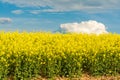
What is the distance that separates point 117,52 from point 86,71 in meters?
1.21

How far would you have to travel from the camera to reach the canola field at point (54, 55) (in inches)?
456

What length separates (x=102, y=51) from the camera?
1293 centimetres

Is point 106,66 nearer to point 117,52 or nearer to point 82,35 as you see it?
point 117,52

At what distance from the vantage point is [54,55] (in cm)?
1205

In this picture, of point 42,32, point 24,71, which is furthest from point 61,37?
point 24,71

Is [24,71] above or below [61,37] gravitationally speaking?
below

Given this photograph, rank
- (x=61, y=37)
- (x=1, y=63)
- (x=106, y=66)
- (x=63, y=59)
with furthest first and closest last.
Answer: (x=61, y=37) < (x=106, y=66) < (x=63, y=59) < (x=1, y=63)

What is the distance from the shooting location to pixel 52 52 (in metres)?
12.1

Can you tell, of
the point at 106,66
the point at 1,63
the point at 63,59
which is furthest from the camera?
the point at 106,66

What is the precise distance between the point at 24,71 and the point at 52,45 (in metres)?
1.45

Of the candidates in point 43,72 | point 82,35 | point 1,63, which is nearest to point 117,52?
point 82,35

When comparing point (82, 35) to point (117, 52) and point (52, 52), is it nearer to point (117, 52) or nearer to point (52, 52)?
point (117, 52)

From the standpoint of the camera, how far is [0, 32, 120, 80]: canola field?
38.0 ft

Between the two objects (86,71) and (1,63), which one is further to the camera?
(86,71)
